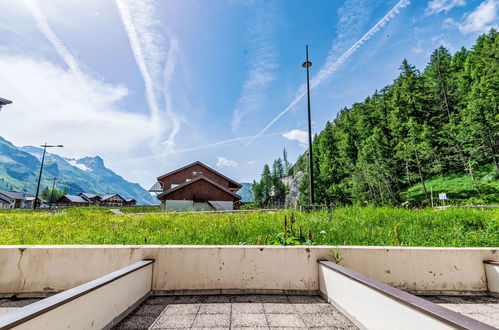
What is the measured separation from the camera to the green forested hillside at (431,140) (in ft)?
93.1

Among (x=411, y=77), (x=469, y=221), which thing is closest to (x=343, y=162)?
(x=411, y=77)

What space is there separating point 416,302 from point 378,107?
174ft

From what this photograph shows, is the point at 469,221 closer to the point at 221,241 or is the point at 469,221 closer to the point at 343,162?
the point at 221,241

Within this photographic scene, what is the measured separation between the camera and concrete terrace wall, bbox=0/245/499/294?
335 cm

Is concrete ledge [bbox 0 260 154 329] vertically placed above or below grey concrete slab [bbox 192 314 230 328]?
above

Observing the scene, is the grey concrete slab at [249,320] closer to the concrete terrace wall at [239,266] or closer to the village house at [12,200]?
the concrete terrace wall at [239,266]

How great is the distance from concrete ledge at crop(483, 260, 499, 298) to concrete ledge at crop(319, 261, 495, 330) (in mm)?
2645

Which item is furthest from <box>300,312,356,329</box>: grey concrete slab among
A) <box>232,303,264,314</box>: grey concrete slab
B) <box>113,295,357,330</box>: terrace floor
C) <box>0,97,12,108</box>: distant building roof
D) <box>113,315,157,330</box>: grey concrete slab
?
<box>0,97,12,108</box>: distant building roof

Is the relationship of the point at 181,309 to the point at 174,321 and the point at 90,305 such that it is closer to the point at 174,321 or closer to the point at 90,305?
the point at 174,321

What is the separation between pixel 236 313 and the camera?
9.12 ft

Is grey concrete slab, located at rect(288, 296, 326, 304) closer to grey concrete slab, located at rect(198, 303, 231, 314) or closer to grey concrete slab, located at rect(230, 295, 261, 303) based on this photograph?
grey concrete slab, located at rect(230, 295, 261, 303)

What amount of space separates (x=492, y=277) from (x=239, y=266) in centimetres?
398

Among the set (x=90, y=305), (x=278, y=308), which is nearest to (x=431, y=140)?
(x=278, y=308)

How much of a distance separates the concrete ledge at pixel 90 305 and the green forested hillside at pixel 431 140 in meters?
27.1
